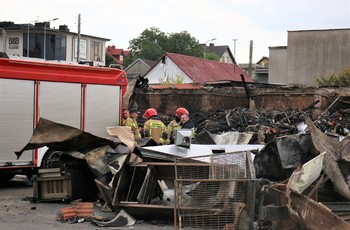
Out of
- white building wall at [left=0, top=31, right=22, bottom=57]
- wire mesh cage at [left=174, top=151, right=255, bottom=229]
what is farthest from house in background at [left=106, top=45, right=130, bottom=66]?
wire mesh cage at [left=174, top=151, right=255, bottom=229]

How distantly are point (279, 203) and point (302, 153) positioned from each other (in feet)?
4.57

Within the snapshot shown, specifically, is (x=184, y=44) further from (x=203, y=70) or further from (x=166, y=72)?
(x=203, y=70)

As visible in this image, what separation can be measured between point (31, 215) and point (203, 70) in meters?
45.5

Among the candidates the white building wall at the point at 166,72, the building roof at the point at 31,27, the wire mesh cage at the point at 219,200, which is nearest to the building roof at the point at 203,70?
the white building wall at the point at 166,72

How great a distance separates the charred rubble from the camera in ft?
22.1

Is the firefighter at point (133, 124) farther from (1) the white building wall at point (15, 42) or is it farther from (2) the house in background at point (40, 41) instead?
(1) the white building wall at point (15, 42)

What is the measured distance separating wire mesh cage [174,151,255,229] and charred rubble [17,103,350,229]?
1 centimetres

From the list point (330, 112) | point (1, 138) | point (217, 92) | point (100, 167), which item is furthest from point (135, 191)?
point (217, 92)

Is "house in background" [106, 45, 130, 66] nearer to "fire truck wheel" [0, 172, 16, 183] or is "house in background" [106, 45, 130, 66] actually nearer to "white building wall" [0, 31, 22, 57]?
"white building wall" [0, 31, 22, 57]

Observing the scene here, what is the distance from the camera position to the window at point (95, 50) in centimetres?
6543

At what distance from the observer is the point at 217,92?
74.7ft

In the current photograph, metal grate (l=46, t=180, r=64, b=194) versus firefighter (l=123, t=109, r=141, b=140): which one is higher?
firefighter (l=123, t=109, r=141, b=140)

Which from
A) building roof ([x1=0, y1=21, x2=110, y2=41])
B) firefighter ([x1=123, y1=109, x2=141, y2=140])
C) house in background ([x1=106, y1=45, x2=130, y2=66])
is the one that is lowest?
firefighter ([x1=123, y1=109, x2=141, y2=140])

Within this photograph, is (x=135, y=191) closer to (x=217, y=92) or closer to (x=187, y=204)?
(x=187, y=204)
